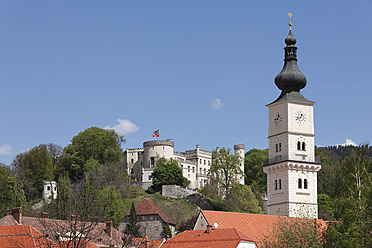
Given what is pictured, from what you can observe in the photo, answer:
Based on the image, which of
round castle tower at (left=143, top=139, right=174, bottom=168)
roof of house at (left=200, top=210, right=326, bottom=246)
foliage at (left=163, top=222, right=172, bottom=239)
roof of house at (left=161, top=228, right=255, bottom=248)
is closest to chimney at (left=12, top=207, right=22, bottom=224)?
roof of house at (left=161, top=228, right=255, bottom=248)

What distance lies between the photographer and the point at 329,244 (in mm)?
38125

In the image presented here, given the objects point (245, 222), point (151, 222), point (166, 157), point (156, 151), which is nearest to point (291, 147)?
point (245, 222)

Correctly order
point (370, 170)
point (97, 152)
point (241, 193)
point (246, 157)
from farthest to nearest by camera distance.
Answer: point (246, 157)
point (97, 152)
point (241, 193)
point (370, 170)

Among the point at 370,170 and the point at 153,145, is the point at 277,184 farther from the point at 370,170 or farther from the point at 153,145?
the point at 153,145

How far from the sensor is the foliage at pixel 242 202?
87938 mm

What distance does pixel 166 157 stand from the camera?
11725 centimetres

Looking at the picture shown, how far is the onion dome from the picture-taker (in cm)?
6656

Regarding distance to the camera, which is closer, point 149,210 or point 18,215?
point 18,215

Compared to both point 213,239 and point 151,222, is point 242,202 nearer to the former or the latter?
point 151,222

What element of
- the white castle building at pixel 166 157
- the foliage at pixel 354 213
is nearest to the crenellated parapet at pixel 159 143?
the white castle building at pixel 166 157

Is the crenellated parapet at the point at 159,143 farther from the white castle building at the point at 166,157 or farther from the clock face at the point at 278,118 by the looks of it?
the clock face at the point at 278,118

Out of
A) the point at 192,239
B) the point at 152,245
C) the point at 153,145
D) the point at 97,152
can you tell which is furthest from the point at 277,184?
the point at 153,145

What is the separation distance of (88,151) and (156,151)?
48.0 feet

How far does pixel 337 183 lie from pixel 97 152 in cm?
6419
